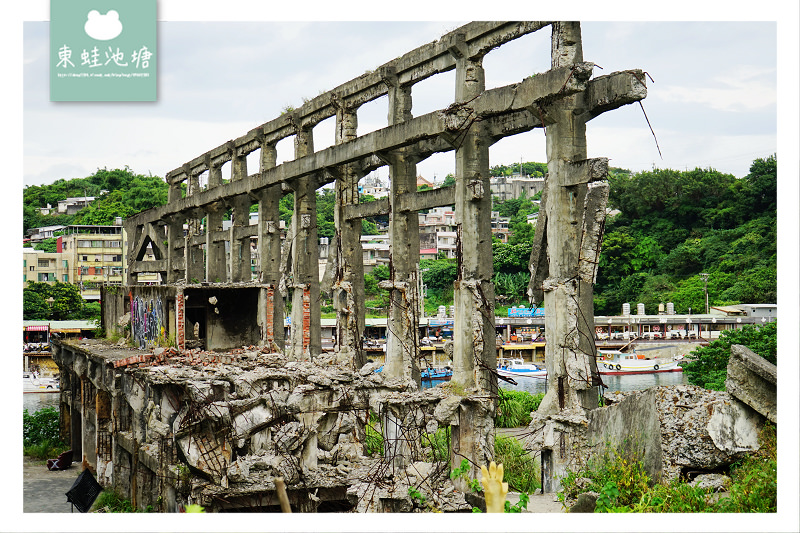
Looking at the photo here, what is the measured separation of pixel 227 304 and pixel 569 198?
12410mm

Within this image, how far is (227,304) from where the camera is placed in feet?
75.1

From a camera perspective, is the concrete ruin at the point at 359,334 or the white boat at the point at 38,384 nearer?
the concrete ruin at the point at 359,334

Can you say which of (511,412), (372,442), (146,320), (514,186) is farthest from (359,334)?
(514,186)

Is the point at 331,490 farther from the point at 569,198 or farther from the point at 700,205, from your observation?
the point at 700,205

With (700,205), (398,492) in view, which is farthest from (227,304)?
(700,205)

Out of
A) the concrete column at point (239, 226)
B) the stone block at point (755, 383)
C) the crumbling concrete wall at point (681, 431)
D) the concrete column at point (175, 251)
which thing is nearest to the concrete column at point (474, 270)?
the crumbling concrete wall at point (681, 431)

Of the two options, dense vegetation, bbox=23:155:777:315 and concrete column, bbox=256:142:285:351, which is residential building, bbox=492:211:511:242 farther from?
concrete column, bbox=256:142:285:351

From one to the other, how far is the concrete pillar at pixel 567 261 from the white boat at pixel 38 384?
127ft

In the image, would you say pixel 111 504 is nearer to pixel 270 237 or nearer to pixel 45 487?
pixel 45 487

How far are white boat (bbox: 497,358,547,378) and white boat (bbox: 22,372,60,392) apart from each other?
2504 centimetres

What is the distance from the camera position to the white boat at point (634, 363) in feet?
157

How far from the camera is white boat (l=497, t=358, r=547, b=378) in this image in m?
45.9

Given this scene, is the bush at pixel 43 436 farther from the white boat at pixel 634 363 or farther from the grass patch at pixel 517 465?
the white boat at pixel 634 363

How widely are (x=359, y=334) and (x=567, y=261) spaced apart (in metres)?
8.12
